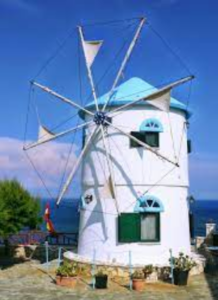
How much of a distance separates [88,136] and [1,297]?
8.54m

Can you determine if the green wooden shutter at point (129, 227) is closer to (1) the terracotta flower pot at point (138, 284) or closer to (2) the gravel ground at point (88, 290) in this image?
(2) the gravel ground at point (88, 290)

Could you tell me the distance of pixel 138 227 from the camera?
68.9 ft

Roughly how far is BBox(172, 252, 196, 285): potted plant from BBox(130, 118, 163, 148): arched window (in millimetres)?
5030

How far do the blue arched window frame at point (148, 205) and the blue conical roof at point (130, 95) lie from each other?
4.14 meters

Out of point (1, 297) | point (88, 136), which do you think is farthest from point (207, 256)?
point (1, 297)

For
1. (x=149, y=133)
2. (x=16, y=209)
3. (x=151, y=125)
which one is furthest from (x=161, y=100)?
(x=16, y=209)

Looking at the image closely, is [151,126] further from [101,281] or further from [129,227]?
[101,281]

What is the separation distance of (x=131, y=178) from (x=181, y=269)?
4.46 m

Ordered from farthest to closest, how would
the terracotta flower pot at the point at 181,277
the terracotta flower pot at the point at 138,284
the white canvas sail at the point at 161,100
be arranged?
the white canvas sail at the point at 161,100, the terracotta flower pot at the point at 181,277, the terracotta flower pot at the point at 138,284

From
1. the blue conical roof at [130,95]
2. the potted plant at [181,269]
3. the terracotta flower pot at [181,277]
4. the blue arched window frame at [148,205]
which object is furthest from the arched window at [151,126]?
the terracotta flower pot at [181,277]

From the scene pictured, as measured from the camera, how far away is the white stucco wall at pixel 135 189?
21.4 metres

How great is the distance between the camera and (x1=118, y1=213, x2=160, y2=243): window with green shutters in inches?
826

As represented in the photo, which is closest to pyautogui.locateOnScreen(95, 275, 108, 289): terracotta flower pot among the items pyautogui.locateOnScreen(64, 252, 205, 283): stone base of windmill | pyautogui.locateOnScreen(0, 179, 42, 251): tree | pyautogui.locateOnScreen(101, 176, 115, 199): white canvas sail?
pyautogui.locateOnScreen(64, 252, 205, 283): stone base of windmill

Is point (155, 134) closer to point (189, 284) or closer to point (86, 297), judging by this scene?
point (189, 284)
